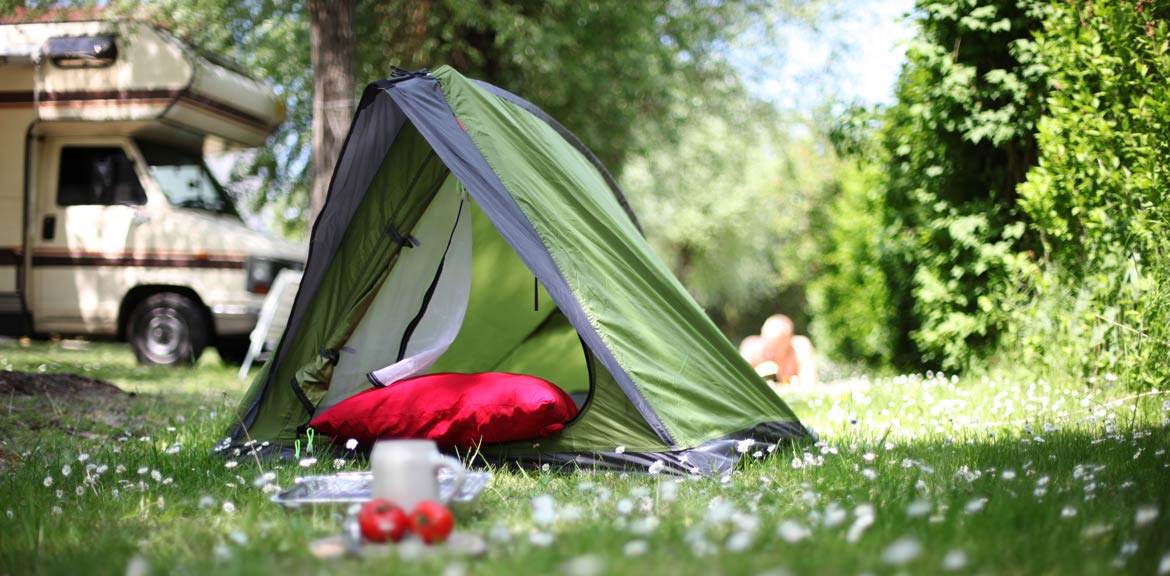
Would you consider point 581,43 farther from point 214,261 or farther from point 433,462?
point 433,462

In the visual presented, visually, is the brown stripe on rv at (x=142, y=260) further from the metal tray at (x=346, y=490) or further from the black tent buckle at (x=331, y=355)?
the metal tray at (x=346, y=490)

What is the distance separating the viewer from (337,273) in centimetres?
397

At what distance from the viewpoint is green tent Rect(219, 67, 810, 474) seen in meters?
3.34

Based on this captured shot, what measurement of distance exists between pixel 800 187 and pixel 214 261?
A: 13858mm

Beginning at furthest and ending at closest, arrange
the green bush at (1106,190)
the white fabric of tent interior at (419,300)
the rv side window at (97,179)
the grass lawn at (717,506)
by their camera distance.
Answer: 1. the rv side window at (97,179)
2. the green bush at (1106,190)
3. the white fabric of tent interior at (419,300)
4. the grass lawn at (717,506)

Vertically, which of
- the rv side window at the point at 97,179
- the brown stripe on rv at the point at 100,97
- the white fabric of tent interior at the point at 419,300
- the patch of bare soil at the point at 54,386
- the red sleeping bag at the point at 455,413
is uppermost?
the brown stripe on rv at the point at 100,97

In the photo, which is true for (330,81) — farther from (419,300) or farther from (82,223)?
(419,300)

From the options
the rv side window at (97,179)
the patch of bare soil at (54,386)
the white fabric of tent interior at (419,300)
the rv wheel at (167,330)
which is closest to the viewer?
the white fabric of tent interior at (419,300)

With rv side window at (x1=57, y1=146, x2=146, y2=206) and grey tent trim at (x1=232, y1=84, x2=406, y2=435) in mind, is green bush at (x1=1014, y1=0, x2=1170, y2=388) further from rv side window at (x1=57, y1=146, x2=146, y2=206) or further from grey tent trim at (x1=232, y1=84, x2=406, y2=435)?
rv side window at (x1=57, y1=146, x2=146, y2=206)

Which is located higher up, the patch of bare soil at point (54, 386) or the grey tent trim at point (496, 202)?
the grey tent trim at point (496, 202)

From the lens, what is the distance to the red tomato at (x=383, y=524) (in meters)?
2.01

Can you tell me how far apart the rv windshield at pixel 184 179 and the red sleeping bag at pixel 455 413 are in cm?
483

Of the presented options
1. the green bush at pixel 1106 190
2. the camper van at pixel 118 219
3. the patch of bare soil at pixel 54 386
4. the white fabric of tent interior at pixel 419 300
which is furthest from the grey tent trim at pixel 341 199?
the camper van at pixel 118 219

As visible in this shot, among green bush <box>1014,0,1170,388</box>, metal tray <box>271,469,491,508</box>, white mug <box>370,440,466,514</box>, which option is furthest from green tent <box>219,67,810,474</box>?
green bush <box>1014,0,1170,388</box>
